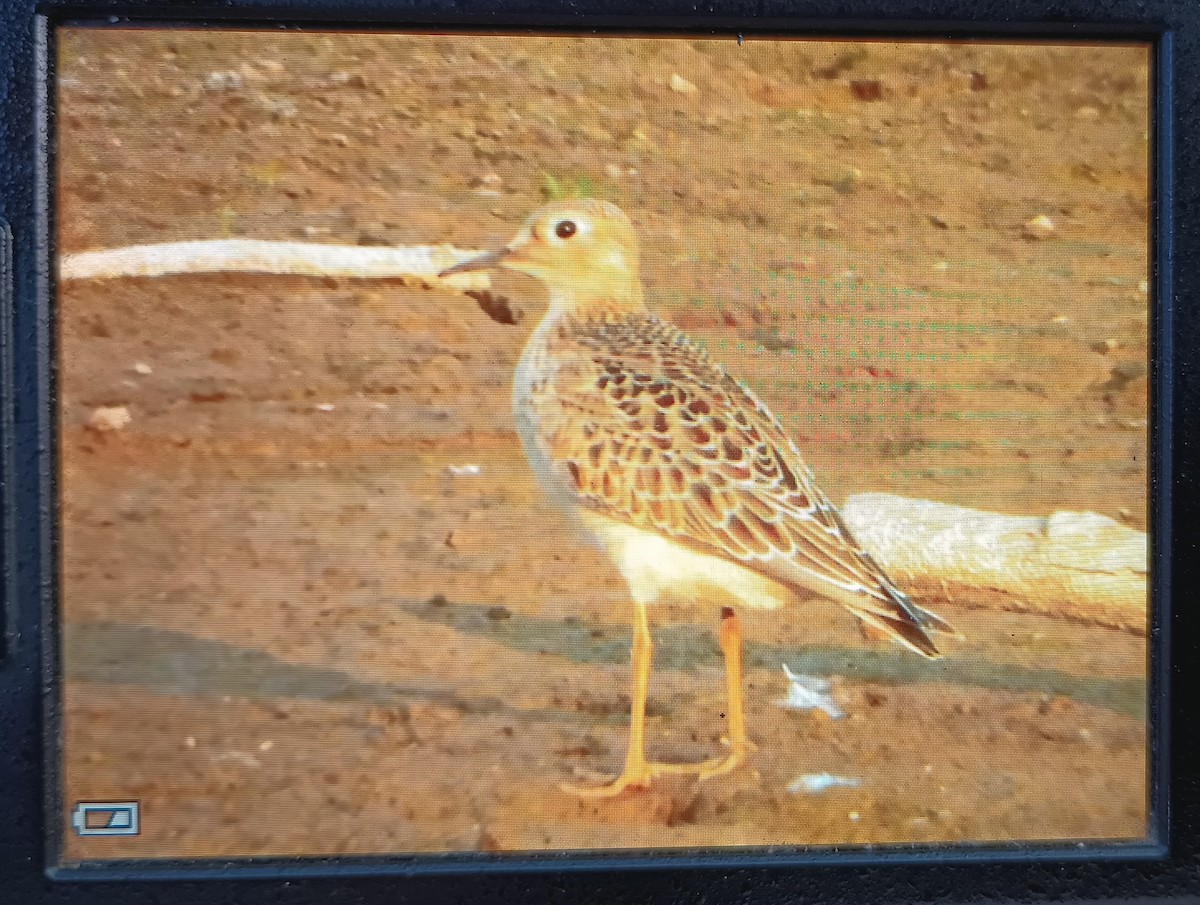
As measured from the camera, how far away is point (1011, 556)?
56.0 inches

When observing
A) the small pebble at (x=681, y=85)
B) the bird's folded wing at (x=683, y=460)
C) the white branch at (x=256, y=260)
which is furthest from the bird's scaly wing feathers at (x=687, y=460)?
the small pebble at (x=681, y=85)

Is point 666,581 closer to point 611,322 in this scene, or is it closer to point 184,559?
point 611,322

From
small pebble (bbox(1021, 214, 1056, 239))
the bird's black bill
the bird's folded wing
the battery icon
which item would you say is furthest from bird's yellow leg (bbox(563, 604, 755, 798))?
small pebble (bbox(1021, 214, 1056, 239))

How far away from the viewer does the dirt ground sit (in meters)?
1.38

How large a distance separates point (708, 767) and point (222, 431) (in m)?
1.07

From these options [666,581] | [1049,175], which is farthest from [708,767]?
[1049,175]

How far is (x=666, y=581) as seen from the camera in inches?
54.7

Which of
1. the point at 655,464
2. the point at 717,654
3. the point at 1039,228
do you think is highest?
the point at 1039,228

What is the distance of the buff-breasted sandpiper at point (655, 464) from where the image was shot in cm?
138

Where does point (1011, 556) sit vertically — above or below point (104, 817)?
above

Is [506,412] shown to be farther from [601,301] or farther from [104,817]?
[104,817]

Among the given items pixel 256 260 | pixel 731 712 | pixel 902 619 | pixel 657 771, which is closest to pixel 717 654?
pixel 731 712

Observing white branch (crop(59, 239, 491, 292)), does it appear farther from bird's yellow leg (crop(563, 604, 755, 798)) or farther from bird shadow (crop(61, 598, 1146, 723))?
bird's yellow leg (crop(563, 604, 755, 798))

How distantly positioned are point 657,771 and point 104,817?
3.28 ft
